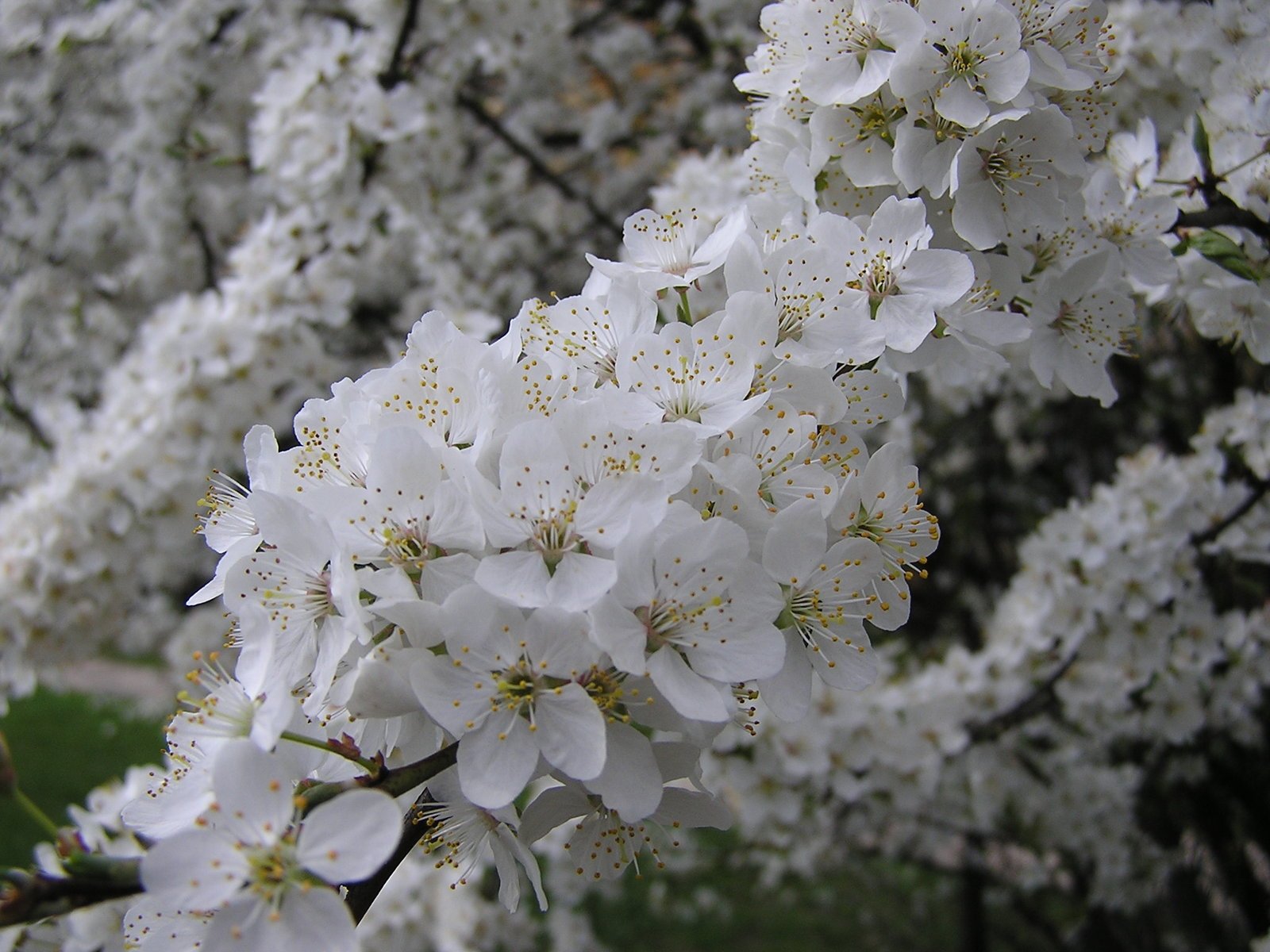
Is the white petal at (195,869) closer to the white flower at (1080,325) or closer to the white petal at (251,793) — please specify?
the white petal at (251,793)

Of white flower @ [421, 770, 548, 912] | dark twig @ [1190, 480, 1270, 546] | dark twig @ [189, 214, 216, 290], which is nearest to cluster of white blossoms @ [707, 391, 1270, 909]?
dark twig @ [1190, 480, 1270, 546]

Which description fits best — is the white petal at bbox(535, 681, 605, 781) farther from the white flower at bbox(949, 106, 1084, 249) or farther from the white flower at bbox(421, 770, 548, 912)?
the white flower at bbox(949, 106, 1084, 249)

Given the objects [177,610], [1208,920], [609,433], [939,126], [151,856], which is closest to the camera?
[151,856]

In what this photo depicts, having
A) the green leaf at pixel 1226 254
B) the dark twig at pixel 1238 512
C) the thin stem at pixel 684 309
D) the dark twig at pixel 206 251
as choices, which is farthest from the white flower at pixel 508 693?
the dark twig at pixel 206 251

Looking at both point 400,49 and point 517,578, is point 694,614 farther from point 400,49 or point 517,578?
point 400,49

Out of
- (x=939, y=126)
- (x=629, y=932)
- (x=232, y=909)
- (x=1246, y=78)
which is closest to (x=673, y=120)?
(x=1246, y=78)

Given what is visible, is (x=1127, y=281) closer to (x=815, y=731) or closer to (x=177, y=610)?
(x=815, y=731)
